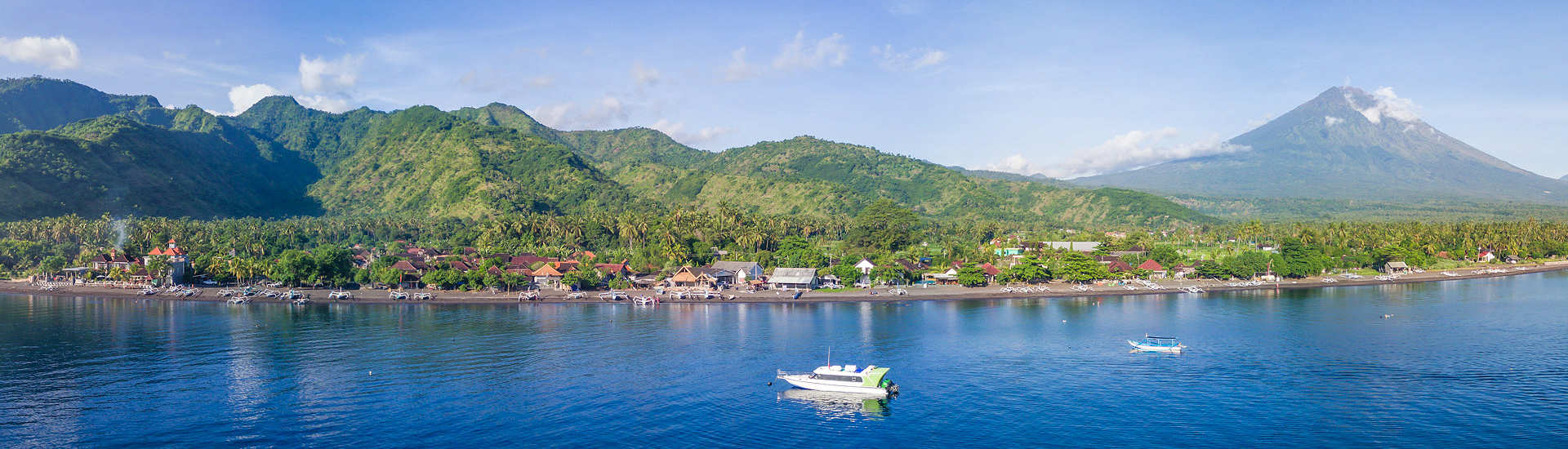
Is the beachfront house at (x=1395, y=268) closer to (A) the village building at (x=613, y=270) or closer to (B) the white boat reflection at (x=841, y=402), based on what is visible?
(A) the village building at (x=613, y=270)

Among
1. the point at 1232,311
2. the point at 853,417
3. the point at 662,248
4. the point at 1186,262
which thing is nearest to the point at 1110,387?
the point at 853,417

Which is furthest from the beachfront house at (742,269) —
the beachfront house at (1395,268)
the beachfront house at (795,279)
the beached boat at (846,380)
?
the beachfront house at (1395,268)

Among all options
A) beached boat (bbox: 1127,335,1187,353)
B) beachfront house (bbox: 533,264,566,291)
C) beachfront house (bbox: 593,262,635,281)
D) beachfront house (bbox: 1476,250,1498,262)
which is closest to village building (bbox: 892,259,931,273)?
beachfront house (bbox: 593,262,635,281)

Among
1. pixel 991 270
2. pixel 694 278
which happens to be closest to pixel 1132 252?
pixel 991 270

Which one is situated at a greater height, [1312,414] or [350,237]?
[350,237]

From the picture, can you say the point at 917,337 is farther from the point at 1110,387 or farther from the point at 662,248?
the point at 662,248

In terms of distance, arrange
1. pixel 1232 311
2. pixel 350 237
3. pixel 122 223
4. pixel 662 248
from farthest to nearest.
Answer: pixel 350 237, pixel 122 223, pixel 662 248, pixel 1232 311
